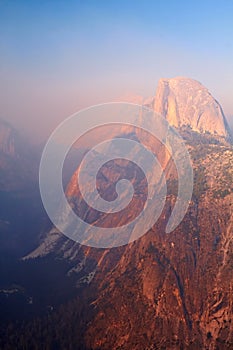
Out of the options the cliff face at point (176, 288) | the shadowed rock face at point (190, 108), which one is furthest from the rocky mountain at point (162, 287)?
the shadowed rock face at point (190, 108)

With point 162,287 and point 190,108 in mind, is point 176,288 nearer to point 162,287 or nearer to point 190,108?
point 162,287

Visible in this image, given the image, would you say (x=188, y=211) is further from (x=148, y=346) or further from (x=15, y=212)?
(x=15, y=212)

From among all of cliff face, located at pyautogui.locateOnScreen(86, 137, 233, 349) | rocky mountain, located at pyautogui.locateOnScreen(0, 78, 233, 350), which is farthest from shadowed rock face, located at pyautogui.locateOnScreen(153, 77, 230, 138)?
cliff face, located at pyautogui.locateOnScreen(86, 137, 233, 349)

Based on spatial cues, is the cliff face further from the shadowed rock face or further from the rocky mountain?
the shadowed rock face

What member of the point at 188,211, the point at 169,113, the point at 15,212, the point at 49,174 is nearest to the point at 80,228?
the point at 49,174

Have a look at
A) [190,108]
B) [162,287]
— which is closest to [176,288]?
[162,287]
